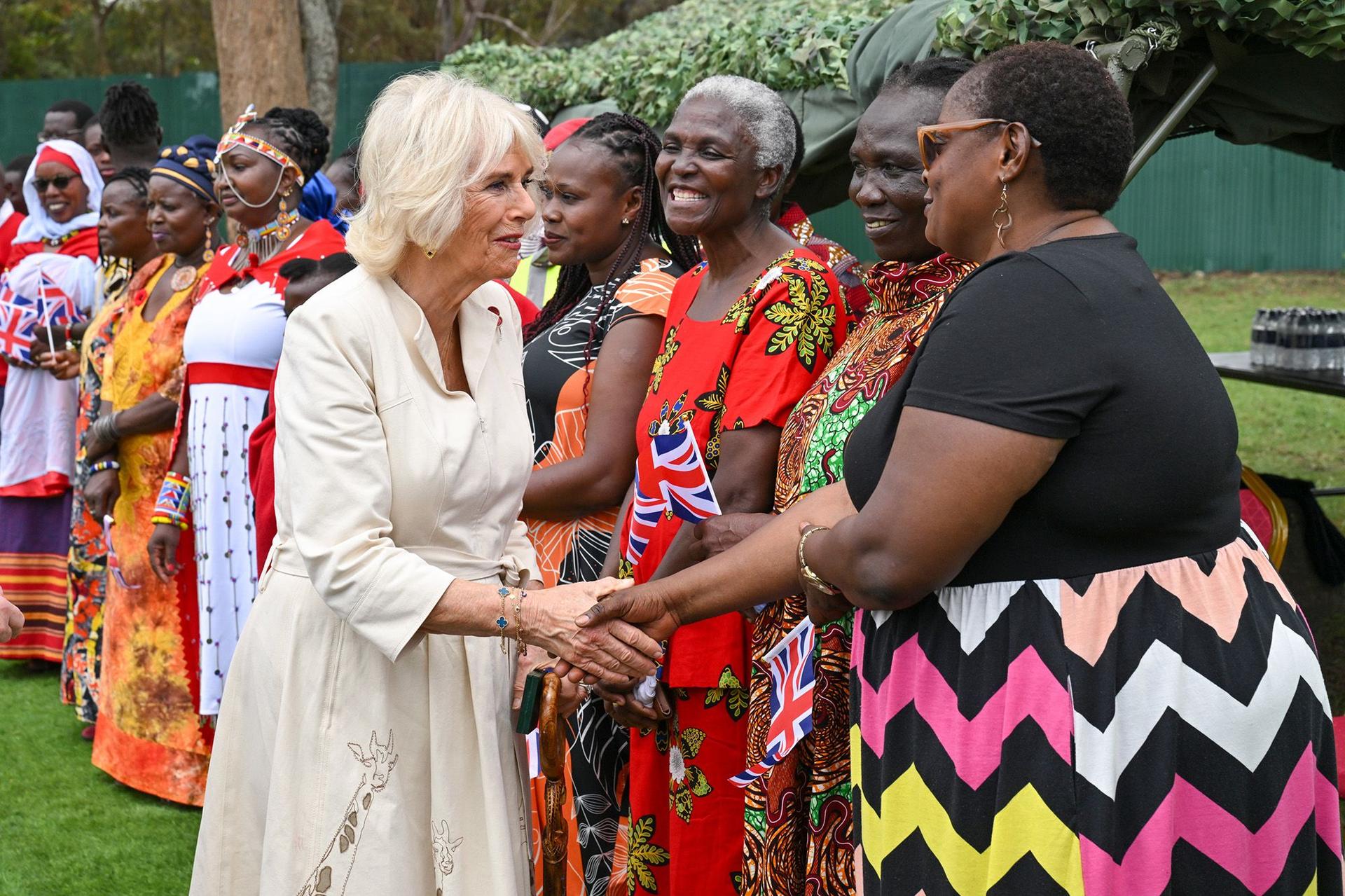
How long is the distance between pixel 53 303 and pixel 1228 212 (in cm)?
1732

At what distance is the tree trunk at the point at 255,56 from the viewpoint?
10.4 m

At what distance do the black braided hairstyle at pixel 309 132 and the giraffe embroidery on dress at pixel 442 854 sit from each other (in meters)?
3.66

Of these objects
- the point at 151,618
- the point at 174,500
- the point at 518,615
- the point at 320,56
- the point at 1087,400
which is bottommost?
the point at 151,618

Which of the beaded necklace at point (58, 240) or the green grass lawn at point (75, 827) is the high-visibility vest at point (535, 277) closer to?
the green grass lawn at point (75, 827)

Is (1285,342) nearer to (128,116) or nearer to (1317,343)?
(1317,343)

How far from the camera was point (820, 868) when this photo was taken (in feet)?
8.86

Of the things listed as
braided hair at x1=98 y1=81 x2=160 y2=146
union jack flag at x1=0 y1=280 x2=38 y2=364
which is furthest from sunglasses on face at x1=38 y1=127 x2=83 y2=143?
union jack flag at x1=0 y1=280 x2=38 y2=364

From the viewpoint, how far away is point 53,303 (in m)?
6.93

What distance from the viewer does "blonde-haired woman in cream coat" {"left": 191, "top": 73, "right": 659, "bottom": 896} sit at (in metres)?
2.44

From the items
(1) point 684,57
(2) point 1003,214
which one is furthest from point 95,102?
(2) point 1003,214

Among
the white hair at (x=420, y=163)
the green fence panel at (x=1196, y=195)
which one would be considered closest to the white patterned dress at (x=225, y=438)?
the white hair at (x=420, y=163)

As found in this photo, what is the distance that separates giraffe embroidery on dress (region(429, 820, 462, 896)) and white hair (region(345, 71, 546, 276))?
108cm

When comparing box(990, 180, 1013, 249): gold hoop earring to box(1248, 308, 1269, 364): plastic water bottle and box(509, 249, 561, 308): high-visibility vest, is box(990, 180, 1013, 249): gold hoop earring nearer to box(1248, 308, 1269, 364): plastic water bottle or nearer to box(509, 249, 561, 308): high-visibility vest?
box(509, 249, 561, 308): high-visibility vest

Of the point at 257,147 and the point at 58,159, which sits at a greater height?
the point at 257,147
